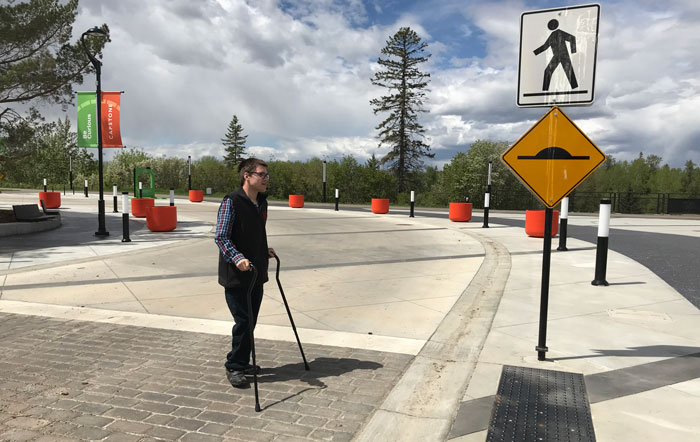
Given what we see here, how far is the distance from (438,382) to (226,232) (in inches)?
78.7

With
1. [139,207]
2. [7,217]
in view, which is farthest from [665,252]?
[7,217]

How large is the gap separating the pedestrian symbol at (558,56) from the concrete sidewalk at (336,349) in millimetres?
2299

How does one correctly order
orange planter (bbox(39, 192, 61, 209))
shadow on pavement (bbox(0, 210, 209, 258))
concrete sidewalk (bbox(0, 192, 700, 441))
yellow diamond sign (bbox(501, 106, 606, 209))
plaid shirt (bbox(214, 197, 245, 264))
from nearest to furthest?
concrete sidewalk (bbox(0, 192, 700, 441)), plaid shirt (bbox(214, 197, 245, 264)), yellow diamond sign (bbox(501, 106, 606, 209)), shadow on pavement (bbox(0, 210, 209, 258)), orange planter (bbox(39, 192, 61, 209))

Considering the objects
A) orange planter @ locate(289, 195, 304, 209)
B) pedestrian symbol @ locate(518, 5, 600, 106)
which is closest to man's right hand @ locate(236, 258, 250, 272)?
pedestrian symbol @ locate(518, 5, 600, 106)

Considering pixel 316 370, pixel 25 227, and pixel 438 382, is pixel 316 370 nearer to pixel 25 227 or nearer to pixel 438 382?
pixel 438 382

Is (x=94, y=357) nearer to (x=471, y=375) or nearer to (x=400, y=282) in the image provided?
(x=471, y=375)

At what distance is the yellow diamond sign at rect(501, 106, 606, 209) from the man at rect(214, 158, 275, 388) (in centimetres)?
217

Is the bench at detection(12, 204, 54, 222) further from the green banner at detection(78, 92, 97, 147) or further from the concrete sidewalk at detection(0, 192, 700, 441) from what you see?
the concrete sidewalk at detection(0, 192, 700, 441)

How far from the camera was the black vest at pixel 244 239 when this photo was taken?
140 inches

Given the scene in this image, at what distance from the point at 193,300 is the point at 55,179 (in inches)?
2162

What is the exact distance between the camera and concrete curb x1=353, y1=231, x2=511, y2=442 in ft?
9.71

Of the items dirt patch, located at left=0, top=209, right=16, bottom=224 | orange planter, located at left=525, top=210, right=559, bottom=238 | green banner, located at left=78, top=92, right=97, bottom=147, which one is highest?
green banner, located at left=78, top=92, right=97, bottom=147

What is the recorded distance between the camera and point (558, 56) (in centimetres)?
404

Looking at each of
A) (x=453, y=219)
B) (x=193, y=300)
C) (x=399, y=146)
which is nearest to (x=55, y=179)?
(x=399, y=146)
